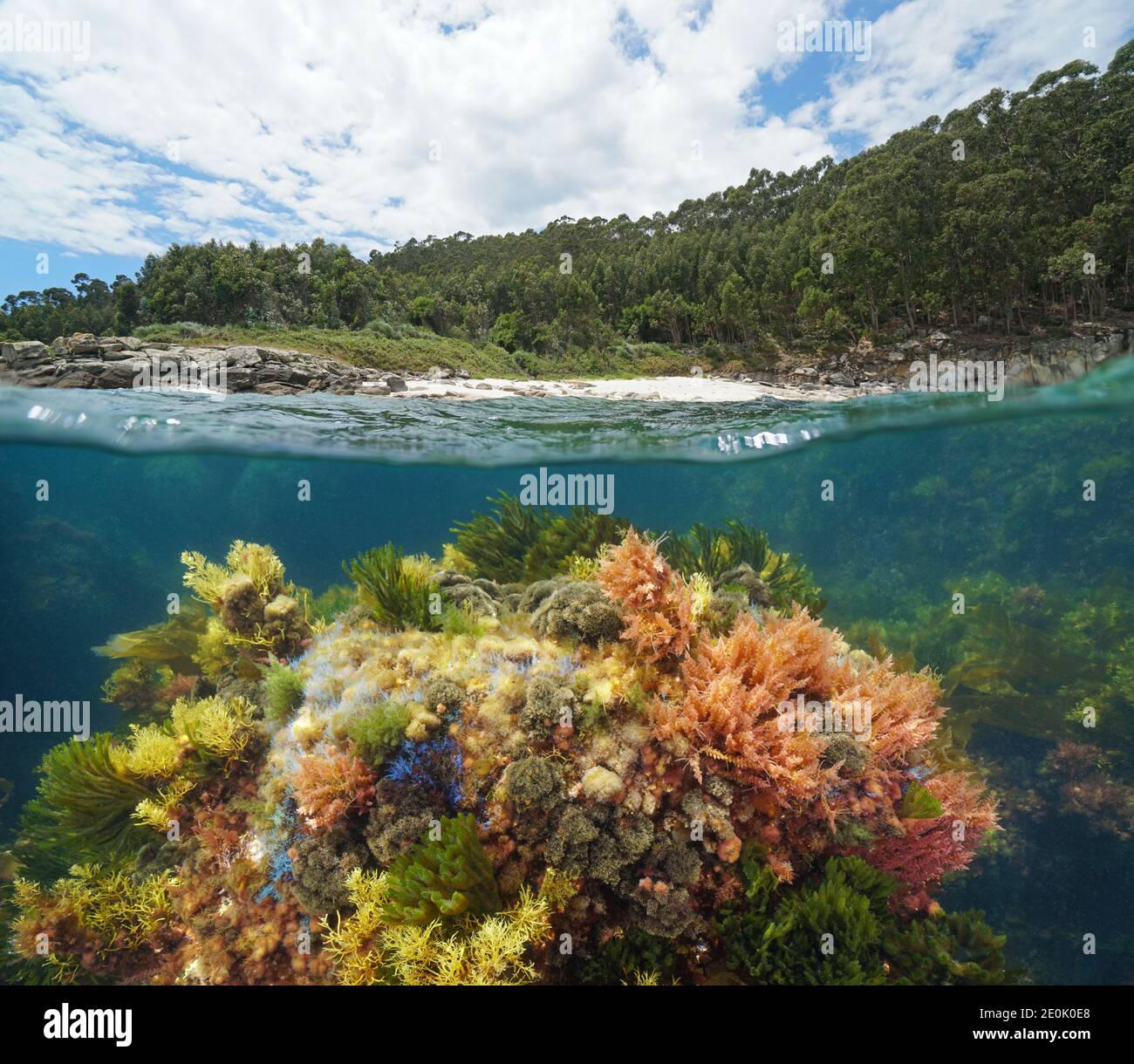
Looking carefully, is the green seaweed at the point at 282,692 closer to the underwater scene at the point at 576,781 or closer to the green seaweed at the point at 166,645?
the underwater scene at the point at 576,781

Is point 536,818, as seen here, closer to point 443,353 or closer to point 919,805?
point 919,805

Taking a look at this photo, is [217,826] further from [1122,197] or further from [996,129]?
[996,129]

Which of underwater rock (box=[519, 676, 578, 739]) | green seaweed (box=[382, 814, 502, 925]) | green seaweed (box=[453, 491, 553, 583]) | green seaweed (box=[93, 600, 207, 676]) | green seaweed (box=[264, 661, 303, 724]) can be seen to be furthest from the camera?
green seaweed (box=[453, 491, 553, 583])

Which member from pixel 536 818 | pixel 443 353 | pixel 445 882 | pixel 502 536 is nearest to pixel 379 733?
pixel 445 882

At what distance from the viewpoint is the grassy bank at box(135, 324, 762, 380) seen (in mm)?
26422

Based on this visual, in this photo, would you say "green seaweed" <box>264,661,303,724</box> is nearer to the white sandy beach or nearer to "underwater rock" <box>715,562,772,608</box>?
"underwater rock" <box>715,562,772,608</box>

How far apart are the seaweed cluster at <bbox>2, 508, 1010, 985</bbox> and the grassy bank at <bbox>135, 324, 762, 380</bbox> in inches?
954

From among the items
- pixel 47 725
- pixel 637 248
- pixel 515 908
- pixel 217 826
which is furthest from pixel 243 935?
pixel 637 248

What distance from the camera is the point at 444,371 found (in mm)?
27547

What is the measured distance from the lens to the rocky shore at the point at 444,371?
15.1m

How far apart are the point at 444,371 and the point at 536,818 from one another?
2676 centimetres

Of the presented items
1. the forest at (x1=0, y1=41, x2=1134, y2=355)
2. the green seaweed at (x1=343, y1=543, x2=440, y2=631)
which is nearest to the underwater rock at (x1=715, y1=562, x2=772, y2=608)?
the green seaweed at (x1=343, y1=543, x2=440, y2=631)

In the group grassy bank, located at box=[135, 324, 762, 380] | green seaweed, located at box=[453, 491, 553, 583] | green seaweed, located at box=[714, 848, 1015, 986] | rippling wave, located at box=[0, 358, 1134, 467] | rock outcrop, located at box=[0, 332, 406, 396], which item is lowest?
green seaweed, located at box=[714, 848, 1015, 986]

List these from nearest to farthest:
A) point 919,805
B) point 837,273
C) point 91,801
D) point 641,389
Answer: point 919,805, point 91,801, point 641,389, point 837,273
